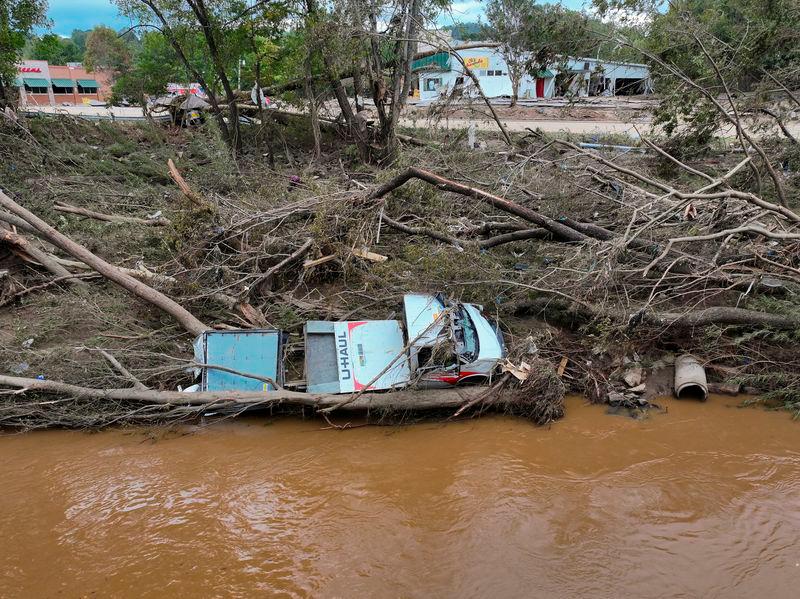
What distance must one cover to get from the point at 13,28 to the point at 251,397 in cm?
1176

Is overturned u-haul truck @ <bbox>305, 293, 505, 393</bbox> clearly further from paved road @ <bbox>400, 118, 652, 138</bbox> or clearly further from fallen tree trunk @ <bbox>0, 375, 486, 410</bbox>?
paved road @ <bbox>400, 118, 652, 138</bbox>

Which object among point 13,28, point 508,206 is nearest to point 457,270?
point 508,206

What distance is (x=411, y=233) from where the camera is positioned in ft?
22.6

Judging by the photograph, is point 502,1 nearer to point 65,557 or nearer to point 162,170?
point 162,170

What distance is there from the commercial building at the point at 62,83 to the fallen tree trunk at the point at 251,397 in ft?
135

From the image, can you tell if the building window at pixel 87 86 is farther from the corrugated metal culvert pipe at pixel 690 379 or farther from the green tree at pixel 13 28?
the corrugated metal culvert pipe at pixel 690 379

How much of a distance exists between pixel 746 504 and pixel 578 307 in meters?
2.33

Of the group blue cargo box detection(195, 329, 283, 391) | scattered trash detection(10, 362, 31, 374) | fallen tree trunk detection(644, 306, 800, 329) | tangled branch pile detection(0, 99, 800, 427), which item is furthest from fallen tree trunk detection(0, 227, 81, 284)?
fallen tree trunk detection(644, 306, 800, 329)

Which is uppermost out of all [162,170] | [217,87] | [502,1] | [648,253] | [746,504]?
[502,1]

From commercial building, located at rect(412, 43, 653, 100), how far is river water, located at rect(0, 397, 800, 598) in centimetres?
555

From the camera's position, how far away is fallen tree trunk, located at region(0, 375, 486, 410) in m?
4.51

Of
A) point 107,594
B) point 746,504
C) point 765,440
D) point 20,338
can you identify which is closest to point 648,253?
point 765,440

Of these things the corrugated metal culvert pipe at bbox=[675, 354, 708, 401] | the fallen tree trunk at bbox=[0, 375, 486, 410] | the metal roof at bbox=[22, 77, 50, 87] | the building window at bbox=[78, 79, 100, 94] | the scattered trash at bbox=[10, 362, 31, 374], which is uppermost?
the building window at bbox=[78, 79, 100, 94]

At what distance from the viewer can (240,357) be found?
188 inches
